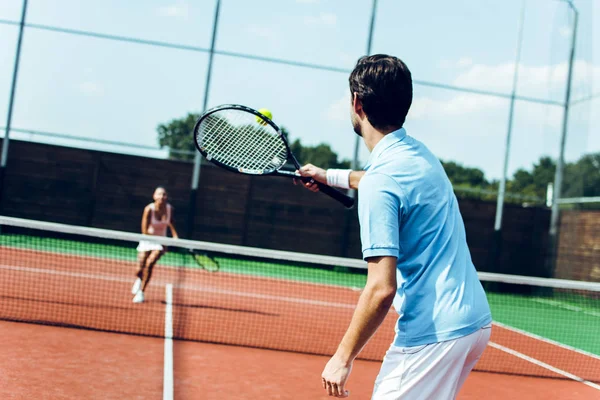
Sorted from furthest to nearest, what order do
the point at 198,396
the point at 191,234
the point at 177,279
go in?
the point at 191,234 → the point at 177,279 → the point at 198,396

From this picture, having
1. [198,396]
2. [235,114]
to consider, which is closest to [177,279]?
[198,396]

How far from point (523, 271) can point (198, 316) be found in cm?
1133

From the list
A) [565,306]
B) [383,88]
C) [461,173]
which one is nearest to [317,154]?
[461,173]

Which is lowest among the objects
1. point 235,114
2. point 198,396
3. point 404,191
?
point 198,396

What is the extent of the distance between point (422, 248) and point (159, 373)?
352 cm

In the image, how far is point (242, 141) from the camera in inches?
152

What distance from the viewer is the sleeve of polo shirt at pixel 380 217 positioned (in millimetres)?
1884

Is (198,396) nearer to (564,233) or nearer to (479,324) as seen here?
(479,324)

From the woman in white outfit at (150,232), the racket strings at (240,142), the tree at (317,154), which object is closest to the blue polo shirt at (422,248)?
the racket strings at (240,142)

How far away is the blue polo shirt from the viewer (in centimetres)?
196

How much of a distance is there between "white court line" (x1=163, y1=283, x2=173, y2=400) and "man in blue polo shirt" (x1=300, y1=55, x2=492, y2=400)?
281 cm

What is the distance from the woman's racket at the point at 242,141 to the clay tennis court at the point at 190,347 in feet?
5.87

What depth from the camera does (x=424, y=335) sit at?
6.54 feet

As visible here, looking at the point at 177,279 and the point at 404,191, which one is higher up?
the point at 404,191
